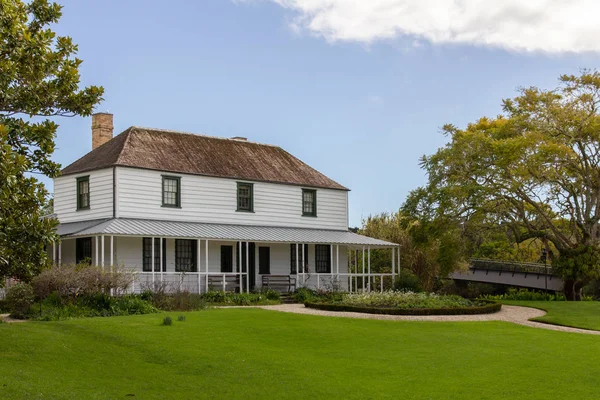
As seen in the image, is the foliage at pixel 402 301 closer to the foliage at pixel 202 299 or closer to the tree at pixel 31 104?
the foliage at pixel 202 299

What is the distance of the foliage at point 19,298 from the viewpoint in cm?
2419

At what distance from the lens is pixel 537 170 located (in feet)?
109

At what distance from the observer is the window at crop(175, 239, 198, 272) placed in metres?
33.0

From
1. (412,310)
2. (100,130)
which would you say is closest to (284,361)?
(412,310)

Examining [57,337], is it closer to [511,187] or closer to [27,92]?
[27,92]

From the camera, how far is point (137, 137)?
35.0m

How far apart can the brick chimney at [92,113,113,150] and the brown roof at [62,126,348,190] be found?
6.87 ft

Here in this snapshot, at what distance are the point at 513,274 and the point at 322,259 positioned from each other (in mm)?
12777

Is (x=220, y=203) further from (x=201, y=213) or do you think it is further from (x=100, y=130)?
(x=100, y=130)

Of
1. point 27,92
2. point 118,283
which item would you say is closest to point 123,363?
point 27,92

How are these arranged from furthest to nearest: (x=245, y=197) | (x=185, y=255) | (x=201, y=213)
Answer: (x=245, y=197)
(x=201, y=213)
(x=185, y=255)

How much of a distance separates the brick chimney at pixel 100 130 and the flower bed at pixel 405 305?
14849 mm

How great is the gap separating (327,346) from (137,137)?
65.7 feet

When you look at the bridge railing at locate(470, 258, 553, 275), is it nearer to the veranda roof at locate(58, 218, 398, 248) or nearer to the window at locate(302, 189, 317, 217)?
the veranda roof at locate(58, 218, 398, 248)
